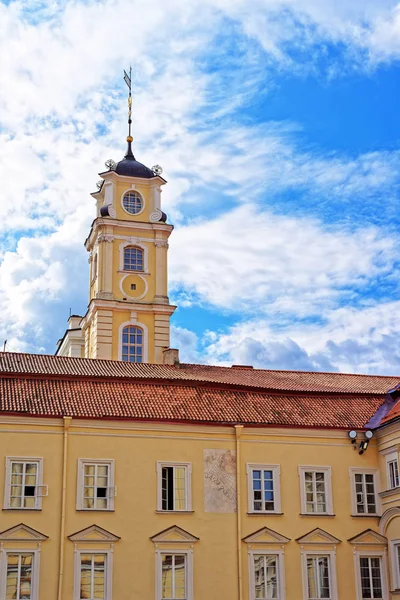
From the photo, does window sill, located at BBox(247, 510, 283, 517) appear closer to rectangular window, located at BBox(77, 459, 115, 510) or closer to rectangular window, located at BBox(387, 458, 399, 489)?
rectangular window, located at BBox(387, 458, 399, 489)

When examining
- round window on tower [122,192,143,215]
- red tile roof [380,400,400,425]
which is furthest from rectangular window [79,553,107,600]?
round window on tower [122,192,143,215]

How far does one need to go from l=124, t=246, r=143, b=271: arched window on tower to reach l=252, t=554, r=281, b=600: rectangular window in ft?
92.7

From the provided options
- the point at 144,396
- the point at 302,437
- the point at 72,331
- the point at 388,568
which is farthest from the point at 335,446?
the point at 72,331

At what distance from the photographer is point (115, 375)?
39.0 metres

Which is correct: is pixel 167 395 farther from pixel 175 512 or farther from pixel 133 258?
pixel 133 258

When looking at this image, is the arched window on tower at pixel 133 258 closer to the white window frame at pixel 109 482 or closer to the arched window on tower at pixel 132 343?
the arched window on tower at pixel 132 343

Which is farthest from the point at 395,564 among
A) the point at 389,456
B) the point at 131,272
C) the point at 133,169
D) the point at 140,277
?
the point at 133,169

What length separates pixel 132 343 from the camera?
195 feet

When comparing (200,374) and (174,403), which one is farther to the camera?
(200,374)

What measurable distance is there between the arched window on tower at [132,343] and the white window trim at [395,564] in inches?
998

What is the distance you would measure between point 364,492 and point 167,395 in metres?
8.99

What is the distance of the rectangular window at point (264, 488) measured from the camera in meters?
36.9

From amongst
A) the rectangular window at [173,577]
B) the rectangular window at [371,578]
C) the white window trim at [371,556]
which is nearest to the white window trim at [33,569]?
the rectangular window at [173,577]

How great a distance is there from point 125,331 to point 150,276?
410 centimetres
